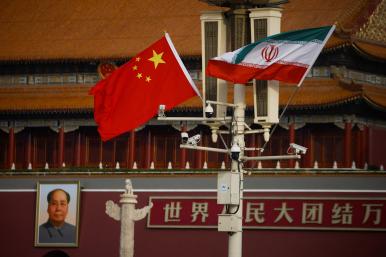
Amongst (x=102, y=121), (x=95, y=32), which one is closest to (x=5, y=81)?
(x=95, y=32)

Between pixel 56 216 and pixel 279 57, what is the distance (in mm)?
19706

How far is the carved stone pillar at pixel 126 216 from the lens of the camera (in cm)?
5097

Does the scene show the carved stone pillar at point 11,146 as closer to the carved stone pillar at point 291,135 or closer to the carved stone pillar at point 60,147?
the carved stone pillar at point 60,147

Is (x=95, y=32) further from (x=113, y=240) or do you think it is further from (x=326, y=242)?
(x=326, y=242)

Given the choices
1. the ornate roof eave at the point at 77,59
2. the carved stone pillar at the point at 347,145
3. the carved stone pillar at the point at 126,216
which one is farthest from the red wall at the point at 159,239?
the ornate roof eave at the point at 77,59

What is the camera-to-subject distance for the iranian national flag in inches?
1565

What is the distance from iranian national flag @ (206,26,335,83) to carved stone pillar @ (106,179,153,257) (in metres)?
11.7

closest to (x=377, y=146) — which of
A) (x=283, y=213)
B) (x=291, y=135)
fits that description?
(x=291, y=135)

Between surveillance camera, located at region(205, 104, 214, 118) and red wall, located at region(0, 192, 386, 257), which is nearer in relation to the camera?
surveillance camera, located at region(205, 104, 214, 118)

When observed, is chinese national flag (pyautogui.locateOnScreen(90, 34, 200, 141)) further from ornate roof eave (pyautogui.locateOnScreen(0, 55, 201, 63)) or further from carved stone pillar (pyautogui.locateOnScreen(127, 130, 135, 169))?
ornate roof eave (pyautogui.locateOnScreen(0, 55, 201, 63))

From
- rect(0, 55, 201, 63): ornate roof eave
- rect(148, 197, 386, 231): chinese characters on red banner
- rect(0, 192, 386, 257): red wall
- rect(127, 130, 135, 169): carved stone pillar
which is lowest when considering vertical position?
rect(0, 192, 386, 257): red wall

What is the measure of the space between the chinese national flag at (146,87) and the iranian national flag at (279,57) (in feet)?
5.72

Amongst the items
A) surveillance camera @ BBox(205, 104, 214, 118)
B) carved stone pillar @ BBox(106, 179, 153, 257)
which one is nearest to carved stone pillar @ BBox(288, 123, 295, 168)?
carved stone pillar @ BBox(106, 179, 153, 257)

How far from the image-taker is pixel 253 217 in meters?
54.8
